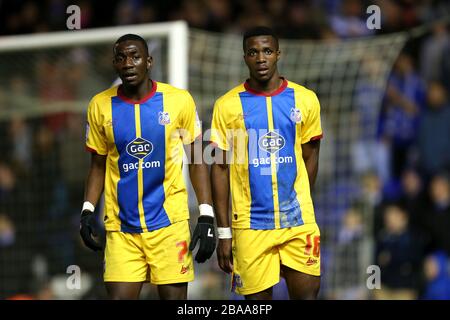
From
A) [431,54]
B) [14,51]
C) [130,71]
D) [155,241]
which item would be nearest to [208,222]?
[155,241]

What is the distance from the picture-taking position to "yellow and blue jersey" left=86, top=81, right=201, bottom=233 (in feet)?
23.6

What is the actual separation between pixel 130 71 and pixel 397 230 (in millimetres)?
5285

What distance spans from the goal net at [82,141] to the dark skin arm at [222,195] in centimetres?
351

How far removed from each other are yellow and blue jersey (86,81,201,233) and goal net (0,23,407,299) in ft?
10.8

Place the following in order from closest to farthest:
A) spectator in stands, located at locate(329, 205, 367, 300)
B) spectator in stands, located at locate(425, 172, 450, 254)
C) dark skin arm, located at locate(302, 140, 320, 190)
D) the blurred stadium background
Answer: dark skin arm, located at locate(302, 140, 320, 190), the blurred stadium background, spectator in stands, located at locate(329, 205, 367, 300), spectator in stands, located at locate(425, 172, 450, 254)

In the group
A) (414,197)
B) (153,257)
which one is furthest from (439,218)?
(153,257)

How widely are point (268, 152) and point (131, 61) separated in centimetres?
100

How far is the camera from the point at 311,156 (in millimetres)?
7375

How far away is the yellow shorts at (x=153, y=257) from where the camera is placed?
23.5 feet

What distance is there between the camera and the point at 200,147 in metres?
7.31

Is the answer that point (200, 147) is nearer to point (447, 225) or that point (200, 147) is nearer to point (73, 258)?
point (73, 258)

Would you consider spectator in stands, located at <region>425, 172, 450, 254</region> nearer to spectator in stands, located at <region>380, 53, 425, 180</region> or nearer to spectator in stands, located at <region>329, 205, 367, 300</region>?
spectator in stands, located at <region>380, 53, 425, 180</region>

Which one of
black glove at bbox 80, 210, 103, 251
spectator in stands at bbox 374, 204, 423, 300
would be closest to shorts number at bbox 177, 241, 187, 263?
black glove at bbox 80, 210, 103, 251

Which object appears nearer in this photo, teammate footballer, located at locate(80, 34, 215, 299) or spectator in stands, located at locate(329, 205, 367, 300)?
teammate footballer, located at locate(80, 34, 215, 299)
